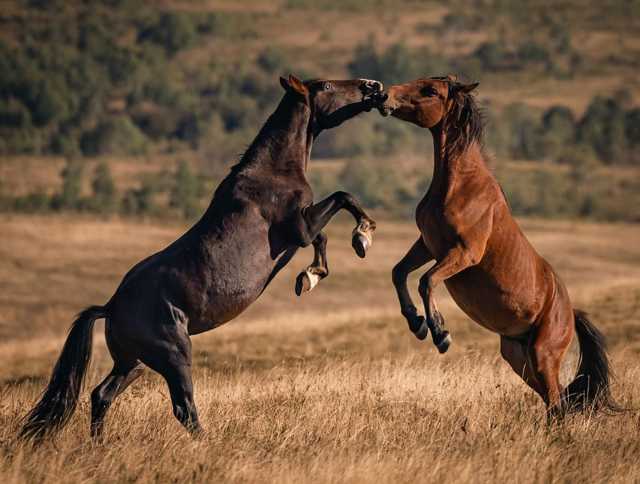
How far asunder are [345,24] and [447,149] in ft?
498

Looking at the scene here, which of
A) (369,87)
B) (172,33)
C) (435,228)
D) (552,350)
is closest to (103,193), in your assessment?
(369,87)

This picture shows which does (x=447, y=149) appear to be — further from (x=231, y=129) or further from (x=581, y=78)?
(x=581, y=78)

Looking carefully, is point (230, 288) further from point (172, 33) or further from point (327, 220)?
point (172, 33)

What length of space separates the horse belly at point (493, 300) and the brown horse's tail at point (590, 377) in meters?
0.77

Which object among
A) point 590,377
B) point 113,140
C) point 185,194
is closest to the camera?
point 590,377

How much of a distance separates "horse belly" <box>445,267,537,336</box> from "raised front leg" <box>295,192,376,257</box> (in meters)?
0.82

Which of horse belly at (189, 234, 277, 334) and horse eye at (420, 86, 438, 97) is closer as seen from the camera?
horse belly at (189, 234, 277, 334)

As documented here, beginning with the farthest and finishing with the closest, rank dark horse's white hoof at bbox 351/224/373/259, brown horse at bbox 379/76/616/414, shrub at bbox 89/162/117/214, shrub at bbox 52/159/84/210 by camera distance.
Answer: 1. shrub at bbox 89/162/117/214
2. shrub at bbox 52/159/84/210
3. brown horse at bbox 379/76/616/414
4. dark horse's white hoof at bbox 351/224/373/259

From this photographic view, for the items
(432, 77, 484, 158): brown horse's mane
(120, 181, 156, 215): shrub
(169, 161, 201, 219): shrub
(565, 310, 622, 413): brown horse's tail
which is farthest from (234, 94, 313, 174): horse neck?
(120, 181, 156, 215): shrub

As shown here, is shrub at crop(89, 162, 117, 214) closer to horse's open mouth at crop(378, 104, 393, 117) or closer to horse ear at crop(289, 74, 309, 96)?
horse ear at crop(289, 74, 309, 96)

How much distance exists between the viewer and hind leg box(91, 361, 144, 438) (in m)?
8.48

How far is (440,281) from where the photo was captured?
8734 millimetres

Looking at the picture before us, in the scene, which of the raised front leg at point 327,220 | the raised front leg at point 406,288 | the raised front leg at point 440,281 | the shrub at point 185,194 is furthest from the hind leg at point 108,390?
the shrub at point 185,194

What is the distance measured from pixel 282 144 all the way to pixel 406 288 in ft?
5.19
